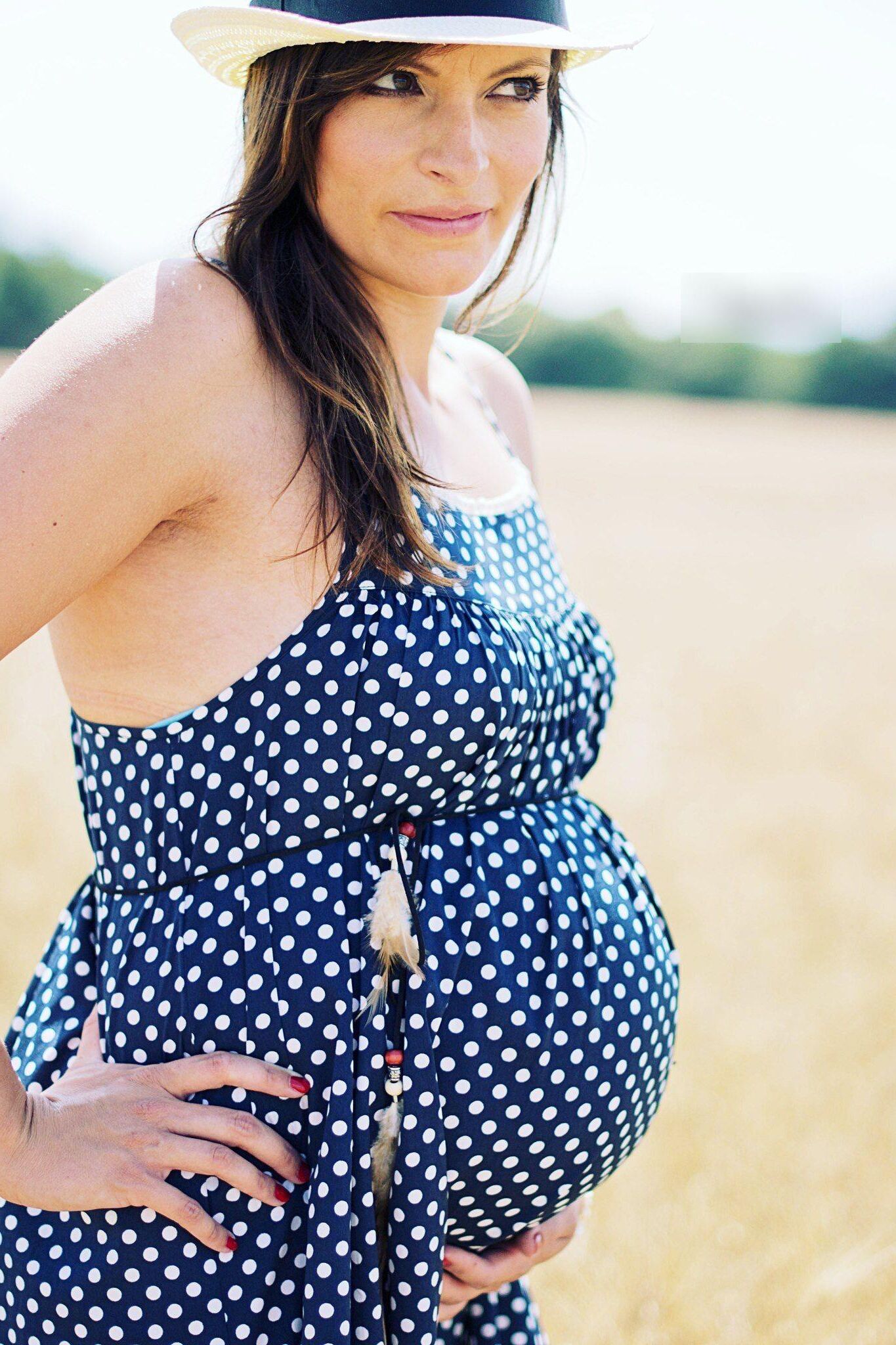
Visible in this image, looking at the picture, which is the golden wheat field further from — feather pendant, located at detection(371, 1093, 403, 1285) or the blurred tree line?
→ the blurred tree line

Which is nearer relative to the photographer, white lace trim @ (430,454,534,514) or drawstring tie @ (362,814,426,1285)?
drawstring tie @ (362,814,426,1285)

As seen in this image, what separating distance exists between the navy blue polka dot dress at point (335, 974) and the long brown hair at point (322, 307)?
5 centimetres

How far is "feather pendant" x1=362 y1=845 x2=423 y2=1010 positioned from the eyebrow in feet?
2.90

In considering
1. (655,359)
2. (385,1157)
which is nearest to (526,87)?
(385,1157)

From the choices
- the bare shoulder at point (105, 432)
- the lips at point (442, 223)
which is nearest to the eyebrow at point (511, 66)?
the lips at point (442, 223)

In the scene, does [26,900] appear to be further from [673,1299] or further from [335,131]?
[335,131]

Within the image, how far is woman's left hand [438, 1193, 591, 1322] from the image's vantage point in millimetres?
1464

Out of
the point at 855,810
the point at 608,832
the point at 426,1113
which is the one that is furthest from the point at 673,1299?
the point at 855,810

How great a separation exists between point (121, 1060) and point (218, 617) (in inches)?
19.8

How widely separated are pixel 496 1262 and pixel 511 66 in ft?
4.70

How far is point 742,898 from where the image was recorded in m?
4.30

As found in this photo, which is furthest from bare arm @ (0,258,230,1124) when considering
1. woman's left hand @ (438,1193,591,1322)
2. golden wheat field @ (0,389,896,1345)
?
golden wheat field @ (0,389,896,1345)

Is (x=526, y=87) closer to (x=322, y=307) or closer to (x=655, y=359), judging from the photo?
(x=322, y=307)

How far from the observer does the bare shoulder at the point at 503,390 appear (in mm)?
1972
